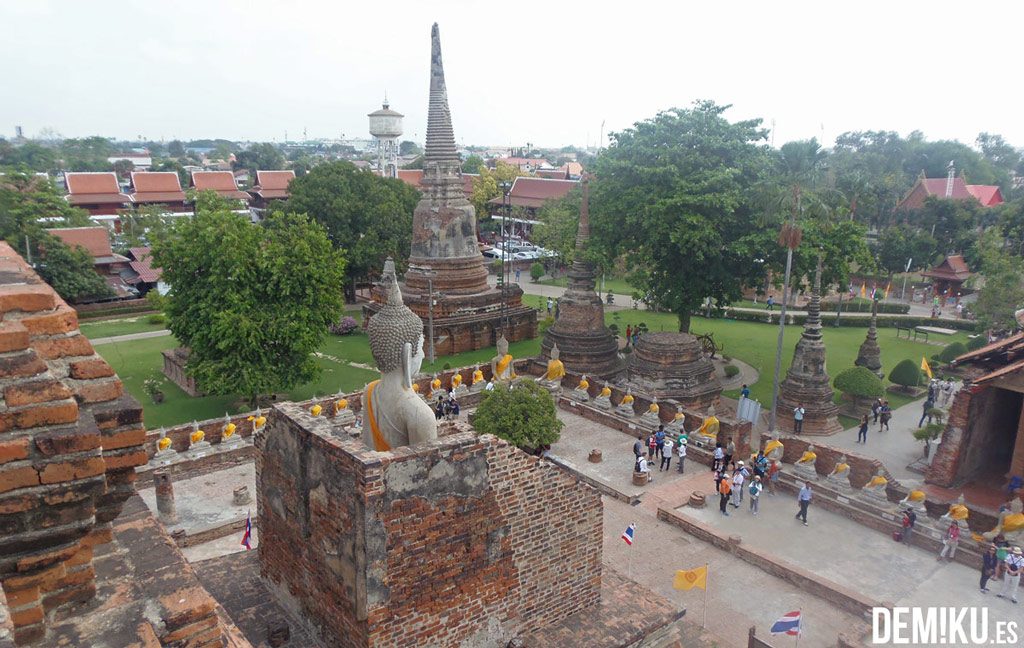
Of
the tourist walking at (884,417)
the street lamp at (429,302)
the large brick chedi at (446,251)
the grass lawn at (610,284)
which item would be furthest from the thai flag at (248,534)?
the grass lawn at (610,284)

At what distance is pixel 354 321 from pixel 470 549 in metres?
28.6

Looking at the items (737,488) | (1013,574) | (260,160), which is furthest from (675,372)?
(260,160)

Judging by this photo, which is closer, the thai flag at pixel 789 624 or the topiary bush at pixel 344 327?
the thai flag at pixel 789 624

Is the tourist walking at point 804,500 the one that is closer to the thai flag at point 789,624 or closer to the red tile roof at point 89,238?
the thai flag at point 789,624

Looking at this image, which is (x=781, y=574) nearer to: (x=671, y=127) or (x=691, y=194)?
(x=691, y=194)

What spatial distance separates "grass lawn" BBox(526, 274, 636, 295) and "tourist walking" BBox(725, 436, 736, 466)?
27549 millimetres

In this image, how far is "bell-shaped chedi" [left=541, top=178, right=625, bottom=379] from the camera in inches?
1121

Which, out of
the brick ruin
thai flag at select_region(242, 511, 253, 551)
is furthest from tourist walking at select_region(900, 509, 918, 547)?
the brick ruin

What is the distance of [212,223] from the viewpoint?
22.8 meters

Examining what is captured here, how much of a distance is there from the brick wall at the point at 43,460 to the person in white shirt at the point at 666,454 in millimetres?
16318

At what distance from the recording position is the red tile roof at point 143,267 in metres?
42.1

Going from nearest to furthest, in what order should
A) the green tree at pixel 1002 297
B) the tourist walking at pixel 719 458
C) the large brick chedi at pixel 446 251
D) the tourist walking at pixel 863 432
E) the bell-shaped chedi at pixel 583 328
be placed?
the tourist walking at pixel 719 458 < the tourist walking at pixel 863 432 < the bell-shaped chedi at pixel 583 328 < the green tree at pixel 1002 297 < the large brick chedi at pixel 446 251

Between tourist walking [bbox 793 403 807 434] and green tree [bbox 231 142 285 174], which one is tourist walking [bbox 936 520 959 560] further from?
green tree [bbox 231 142 285 174]

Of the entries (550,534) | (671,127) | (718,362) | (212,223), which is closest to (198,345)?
(212,223)
